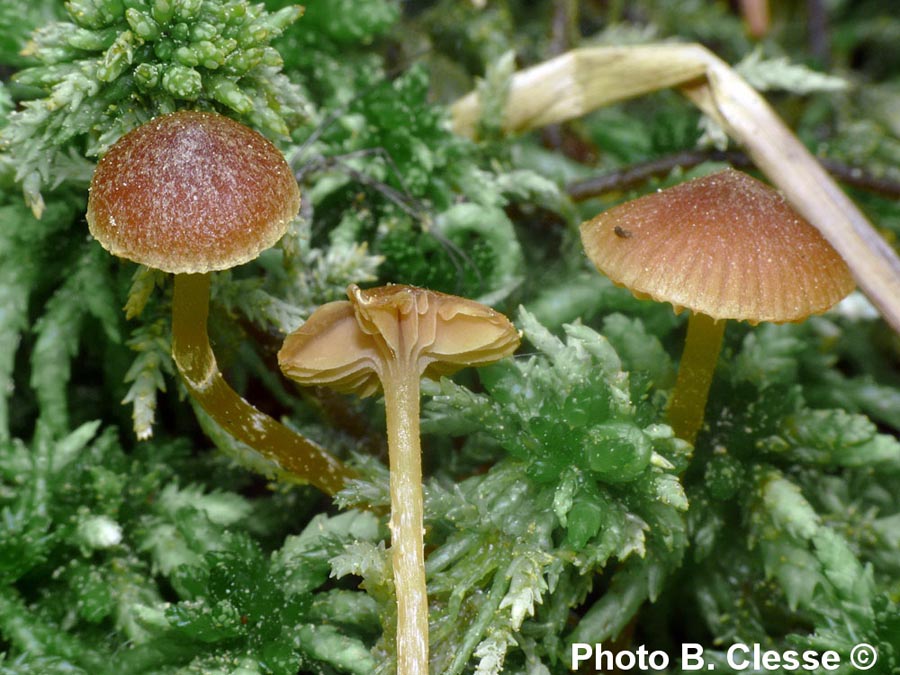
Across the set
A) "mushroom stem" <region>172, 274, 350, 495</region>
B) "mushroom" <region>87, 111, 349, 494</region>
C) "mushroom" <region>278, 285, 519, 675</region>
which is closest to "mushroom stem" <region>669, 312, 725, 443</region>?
"mushroom" <region>278, 285, 519, 675</region>

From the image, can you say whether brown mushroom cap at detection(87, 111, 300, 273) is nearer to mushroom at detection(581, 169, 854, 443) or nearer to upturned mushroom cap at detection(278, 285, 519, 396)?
upturned mushroom cap at detection(278, 285, 519, 396)

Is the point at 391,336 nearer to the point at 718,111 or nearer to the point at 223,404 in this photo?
the point at 223,404

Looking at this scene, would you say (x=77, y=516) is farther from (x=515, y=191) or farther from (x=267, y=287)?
(x=515, y=191)

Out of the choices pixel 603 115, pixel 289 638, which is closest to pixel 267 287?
pixel 289 638

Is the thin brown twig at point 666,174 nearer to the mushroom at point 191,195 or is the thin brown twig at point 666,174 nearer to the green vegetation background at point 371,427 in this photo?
the green vegetation background at point 371,427

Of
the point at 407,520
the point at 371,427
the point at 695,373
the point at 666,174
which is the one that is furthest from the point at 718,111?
the point at 407,520
